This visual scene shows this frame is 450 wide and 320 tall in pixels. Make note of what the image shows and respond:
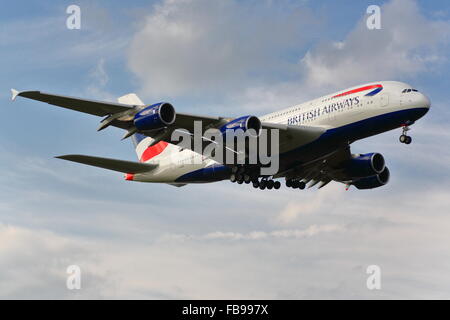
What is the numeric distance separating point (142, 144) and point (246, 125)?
14.3m

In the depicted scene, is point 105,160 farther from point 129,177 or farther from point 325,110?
point 325,110

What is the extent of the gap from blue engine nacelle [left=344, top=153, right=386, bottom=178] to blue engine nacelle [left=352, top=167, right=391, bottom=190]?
1950 mm

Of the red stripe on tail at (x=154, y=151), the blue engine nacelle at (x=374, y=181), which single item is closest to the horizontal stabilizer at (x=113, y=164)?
the red stripe on tail at (x=154, y=151)

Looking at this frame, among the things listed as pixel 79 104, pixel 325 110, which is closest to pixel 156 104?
pixel 79 104

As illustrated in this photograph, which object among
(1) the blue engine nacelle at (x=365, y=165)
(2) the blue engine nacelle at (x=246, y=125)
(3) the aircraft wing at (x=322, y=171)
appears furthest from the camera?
(1) the blue engine nacelle at (x=365, y=165)

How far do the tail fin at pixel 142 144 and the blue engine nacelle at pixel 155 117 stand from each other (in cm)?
981

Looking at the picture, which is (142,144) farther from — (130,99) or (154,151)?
(130,99)

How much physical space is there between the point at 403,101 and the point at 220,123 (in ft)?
31.7

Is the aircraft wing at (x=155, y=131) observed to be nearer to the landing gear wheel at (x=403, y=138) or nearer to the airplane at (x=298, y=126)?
the airplane at (x=298, y=126)

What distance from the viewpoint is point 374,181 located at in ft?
155

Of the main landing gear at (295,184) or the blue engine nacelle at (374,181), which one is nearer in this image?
the main landing gear at (295,184)

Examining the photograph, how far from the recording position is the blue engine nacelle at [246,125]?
3738cm

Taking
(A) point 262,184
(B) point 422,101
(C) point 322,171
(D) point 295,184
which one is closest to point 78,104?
(A) point 262,184

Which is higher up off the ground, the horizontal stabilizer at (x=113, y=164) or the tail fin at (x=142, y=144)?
the tail fin at (x=142, y=144)
